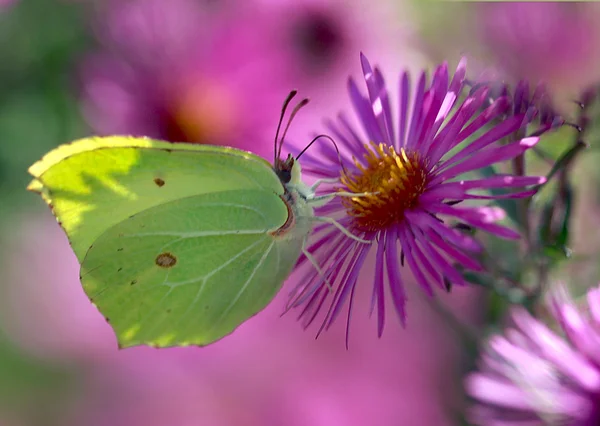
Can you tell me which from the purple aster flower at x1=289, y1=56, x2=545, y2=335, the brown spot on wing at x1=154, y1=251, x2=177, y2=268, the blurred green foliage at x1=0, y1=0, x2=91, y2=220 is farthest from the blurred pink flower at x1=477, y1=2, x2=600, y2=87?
the blurred green foliage at x1=0, y1=0, x2=91, y2=220

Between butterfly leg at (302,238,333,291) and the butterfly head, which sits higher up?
the butterfly head

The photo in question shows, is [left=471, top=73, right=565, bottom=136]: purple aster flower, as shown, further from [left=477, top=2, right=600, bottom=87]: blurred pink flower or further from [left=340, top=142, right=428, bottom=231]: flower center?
[left=477, top=2, right=600, bottom=87]: blurred pink flower

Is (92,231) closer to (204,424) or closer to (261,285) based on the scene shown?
(261,285)

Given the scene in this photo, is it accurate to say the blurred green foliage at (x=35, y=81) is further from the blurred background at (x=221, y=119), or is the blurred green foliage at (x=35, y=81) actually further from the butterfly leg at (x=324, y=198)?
the butterfly leg at (x=324, y=198)

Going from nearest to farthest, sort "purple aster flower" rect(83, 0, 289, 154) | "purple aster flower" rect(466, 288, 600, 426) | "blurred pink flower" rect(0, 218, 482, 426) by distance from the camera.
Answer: "purple aster flower" rect(466, 288, 600, 426), "blurred pink flower" rect(0, 218, 482, 426), "purple aster flower" rect(83, 0, 289, 154)

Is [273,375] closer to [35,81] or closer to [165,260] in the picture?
[165,260]

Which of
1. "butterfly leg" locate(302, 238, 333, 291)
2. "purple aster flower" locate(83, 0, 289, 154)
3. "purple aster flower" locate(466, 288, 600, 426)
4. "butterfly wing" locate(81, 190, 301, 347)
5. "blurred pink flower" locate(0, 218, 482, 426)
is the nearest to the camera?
"purple aster flower" locate(466, 288, 600, 426)

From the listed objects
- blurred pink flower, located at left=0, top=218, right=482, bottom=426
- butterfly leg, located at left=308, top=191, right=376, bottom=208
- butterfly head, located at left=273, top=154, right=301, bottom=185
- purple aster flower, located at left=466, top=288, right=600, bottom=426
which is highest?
butterfly head, located at left=273, top=154, right=301, bottom=185

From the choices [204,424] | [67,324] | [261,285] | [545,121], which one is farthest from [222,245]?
[67,324]
